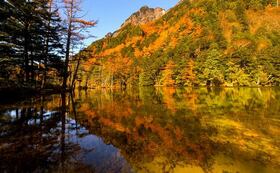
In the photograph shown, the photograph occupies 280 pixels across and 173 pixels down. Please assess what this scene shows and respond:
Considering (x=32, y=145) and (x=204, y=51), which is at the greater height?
(x=204, y=51)

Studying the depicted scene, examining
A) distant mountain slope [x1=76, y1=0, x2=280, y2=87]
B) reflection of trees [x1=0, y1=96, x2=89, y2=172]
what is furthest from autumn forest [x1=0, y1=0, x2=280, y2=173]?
distant mountain slope [x1=76, y1=0, x2=280, y2=87]

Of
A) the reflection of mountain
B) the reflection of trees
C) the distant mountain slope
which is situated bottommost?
the reflection of mountain

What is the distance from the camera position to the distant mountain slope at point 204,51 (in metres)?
70.4

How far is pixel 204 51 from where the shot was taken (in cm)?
9281

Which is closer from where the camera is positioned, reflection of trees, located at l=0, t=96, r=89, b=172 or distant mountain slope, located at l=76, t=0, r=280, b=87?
reflection of trees, located at l=0, t=96, r=89, b=172

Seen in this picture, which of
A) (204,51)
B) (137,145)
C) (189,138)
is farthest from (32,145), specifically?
(204,51)

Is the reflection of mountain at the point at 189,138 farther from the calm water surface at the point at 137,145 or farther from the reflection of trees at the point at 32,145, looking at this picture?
the reflection of trees at the point at 32,145

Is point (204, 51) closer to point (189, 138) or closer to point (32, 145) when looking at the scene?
point (189, 138)

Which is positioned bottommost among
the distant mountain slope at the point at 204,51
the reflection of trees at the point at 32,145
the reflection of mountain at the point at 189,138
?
the reflection of mountain at the point at 189,138

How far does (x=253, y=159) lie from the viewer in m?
6.61

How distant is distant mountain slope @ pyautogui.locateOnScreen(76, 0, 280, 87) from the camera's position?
7044 centimetres

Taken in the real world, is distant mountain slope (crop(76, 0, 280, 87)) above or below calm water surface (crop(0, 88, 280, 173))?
above

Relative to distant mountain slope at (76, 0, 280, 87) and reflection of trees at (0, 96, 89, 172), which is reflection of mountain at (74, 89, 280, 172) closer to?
reflection of trees at (0, 96, 89, 172)

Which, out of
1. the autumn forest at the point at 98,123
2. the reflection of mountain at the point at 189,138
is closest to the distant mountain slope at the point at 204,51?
the autumn forest at the point at 98,123
